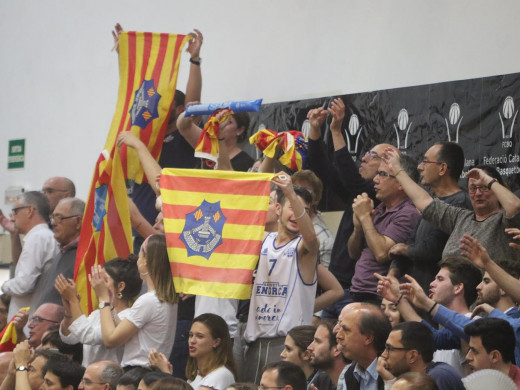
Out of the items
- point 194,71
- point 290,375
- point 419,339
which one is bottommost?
point 290,375

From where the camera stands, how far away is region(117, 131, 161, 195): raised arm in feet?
23.1

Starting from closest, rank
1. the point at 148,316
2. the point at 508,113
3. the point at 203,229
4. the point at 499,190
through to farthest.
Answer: the point at 499,190 → the point at 148,316 → the point at 203,229 → the point at 508,113

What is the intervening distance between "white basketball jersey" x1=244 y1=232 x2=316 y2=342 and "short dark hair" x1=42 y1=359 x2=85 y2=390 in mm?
1110

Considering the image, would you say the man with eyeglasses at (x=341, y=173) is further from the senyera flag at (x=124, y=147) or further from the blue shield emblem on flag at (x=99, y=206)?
the blue shield emblem on flag at (x=99, y=206)

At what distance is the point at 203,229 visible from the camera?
645 centimetres

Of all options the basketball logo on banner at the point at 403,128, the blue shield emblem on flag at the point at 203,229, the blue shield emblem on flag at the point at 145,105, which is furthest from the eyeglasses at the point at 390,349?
the blue shield emblem on flag at the point at 145,105

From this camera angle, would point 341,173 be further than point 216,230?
Yes

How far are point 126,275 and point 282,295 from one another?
1152mm

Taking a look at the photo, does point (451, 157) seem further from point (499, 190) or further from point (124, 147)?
point (124, 147)

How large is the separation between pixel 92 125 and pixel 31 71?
1.25 metres

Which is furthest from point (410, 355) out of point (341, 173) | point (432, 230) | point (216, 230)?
point (341, 173)

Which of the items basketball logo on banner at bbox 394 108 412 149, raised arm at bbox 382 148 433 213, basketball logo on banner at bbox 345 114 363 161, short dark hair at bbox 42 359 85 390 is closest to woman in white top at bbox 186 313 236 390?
short dark hair at bbox 42 359 85 390

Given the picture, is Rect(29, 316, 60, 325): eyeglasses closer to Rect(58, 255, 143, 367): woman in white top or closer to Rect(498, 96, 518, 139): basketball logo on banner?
Rect(58, 255, 143, 367): woman in white top

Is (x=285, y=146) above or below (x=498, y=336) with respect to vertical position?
above
